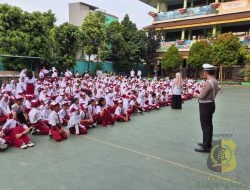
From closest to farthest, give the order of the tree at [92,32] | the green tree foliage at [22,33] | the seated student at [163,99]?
1. the seated student at [163,99]
2. the green tree foliage at [22,33]
3. the tree at [92,32]

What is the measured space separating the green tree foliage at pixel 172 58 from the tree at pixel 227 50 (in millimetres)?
3741

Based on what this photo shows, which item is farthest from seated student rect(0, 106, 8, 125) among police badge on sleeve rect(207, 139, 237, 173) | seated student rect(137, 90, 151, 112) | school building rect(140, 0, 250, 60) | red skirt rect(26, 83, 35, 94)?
school building rect(140, 0, 250, 60)

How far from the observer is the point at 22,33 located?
17.4m

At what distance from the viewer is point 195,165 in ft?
14.3

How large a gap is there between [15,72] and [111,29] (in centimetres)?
1206

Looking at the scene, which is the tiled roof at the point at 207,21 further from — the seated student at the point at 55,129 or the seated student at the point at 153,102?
the seated student at the point at 55,129

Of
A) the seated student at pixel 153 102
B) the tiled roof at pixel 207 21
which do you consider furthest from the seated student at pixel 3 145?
the tiled roof at pixel 207 21

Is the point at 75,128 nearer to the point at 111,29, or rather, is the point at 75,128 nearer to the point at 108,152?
the point at 108,152

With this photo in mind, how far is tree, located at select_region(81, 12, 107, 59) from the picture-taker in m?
24.0

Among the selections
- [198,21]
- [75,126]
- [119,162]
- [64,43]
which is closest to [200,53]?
[198,21]

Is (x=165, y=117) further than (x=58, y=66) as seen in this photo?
No

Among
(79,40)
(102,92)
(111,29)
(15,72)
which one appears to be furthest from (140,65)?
(102,92)

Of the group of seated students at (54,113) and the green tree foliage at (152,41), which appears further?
the green tree foliage at (152,41)

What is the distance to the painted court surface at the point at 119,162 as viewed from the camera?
368cm
